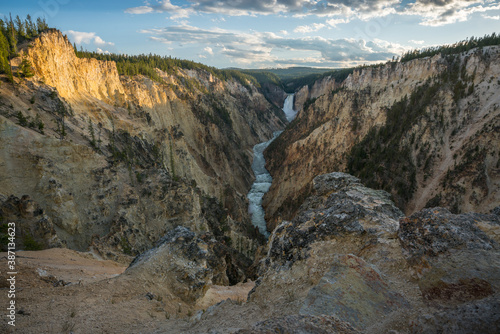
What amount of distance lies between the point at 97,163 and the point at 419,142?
34.2 m

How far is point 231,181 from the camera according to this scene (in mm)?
44906

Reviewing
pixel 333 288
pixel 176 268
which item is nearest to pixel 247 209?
pixel 176 268

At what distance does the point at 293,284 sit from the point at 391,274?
2.48m

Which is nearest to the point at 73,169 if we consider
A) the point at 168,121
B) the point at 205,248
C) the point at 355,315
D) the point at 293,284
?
the point at 205,248

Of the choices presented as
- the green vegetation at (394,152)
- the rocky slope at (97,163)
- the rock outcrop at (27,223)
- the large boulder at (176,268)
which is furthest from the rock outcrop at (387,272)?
the green vegetation at (394,152)

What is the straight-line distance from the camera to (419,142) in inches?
1222

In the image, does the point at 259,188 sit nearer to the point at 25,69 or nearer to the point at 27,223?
the point at 25,69

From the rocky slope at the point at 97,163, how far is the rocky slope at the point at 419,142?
1000 cm

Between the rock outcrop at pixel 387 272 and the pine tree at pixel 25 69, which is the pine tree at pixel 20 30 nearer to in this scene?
the pine tree at pixel 25 69

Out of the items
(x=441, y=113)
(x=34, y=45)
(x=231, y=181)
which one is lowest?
(x=231, y=181)

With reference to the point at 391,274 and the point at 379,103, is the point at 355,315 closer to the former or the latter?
the point at 391,274

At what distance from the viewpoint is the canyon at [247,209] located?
544 cm

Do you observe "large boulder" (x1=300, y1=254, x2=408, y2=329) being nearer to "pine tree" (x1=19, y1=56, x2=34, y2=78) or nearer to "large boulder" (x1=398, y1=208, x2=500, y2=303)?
"large boulder" (x1=398, y1=208, x2=500, y2=303)

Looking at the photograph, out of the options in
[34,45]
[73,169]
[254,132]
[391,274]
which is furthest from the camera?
[254,132]
